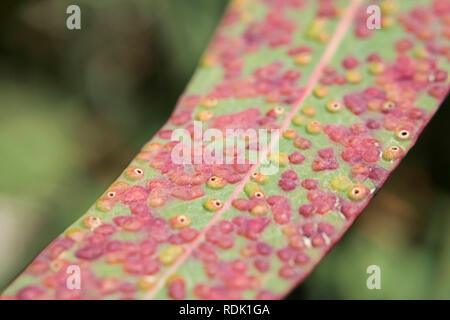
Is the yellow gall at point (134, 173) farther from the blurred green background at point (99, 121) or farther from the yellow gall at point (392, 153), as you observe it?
the blurred green background at point (99, 121)

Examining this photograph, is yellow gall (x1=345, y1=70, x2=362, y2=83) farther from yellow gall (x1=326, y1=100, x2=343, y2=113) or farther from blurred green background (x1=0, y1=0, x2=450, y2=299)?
blurred green background (x1=0, y1=0, x2=450, y2=299)

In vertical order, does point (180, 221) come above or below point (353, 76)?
below

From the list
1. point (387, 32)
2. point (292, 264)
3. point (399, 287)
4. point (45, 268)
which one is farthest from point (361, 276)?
point (45, 268)

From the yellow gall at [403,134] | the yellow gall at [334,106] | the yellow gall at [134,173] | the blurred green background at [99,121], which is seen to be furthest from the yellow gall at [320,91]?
the blurred green background at [99,121]

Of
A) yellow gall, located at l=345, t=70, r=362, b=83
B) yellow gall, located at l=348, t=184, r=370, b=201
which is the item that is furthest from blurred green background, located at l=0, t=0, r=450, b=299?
yellow gall, located at l=348, t=184, r=370, b=201

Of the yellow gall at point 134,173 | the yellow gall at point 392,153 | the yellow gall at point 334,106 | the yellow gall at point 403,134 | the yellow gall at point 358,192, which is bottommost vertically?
the yellow gall at point 358,192

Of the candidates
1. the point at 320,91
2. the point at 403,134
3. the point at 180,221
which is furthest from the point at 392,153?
the point at 180,221

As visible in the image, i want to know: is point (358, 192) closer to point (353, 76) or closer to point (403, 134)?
point (403, 134)
